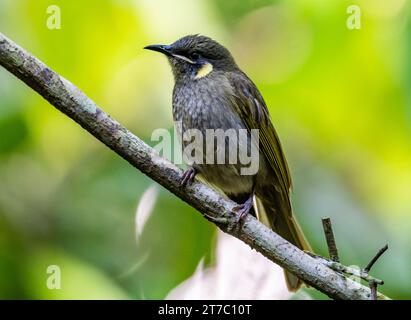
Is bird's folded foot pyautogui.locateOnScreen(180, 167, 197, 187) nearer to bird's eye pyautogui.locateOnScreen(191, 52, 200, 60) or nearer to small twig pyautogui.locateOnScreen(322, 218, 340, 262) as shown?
small twig pyautogui.locateOnScreen(322, 218, 340, 262)

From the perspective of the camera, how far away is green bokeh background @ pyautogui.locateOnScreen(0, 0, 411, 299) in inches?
165

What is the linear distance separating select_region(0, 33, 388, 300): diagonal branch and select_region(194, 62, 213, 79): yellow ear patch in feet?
2.97

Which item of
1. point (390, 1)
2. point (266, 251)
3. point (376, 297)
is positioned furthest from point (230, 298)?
point (390, 1)

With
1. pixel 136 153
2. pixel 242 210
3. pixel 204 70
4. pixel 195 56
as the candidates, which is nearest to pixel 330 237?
pixel 242 210

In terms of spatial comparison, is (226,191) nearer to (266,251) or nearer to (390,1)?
(266,251)

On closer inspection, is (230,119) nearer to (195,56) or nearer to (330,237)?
(195,56)

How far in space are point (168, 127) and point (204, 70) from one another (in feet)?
1.70

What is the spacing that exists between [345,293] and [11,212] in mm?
2194

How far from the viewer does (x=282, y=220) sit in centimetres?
426

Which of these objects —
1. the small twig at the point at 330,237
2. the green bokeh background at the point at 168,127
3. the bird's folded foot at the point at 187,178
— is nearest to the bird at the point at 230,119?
the green bokeh background at the point at 168,127

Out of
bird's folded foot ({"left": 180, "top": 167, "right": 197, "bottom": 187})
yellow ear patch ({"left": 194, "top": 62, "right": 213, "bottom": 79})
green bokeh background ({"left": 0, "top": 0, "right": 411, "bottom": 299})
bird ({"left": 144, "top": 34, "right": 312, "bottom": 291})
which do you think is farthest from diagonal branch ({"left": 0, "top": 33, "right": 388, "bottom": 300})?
yellow ear patch ({"left": 194, "top": 62, "right": 213, "bottom": 79})

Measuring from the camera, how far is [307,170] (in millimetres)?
4484

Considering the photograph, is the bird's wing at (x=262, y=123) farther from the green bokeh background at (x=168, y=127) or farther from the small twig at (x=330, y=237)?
the small twig at (x=330, y=237)

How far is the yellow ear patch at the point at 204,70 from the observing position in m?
4.23
